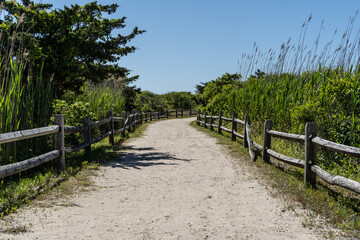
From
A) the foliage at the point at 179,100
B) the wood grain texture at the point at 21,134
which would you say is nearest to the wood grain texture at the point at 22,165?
the wood grain texture at the point at 21,134

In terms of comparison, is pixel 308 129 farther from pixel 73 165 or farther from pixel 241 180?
pixel 73 165

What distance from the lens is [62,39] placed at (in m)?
7.99

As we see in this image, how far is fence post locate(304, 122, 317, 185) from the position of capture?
5.48m

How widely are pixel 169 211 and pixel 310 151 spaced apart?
2.83 meters

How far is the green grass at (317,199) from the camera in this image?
377cm

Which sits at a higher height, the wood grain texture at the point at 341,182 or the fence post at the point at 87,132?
A: the fence post at the point at 87,132

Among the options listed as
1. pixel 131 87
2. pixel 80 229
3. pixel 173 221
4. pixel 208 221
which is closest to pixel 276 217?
pixel 208 221

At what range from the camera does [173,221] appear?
401cm

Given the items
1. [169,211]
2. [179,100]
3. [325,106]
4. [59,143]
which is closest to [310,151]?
[325,106]

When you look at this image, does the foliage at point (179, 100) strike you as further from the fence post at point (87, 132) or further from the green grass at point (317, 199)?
the green grass at point (317, 199)

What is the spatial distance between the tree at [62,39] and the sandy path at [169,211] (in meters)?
3.00

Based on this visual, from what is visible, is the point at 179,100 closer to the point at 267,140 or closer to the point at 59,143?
the point at 267,140

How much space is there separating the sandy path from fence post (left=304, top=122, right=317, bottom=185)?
2.81 feet

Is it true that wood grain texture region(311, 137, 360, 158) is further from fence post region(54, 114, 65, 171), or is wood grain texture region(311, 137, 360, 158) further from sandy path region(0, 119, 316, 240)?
fence post region(54, 114, 65, 171)
